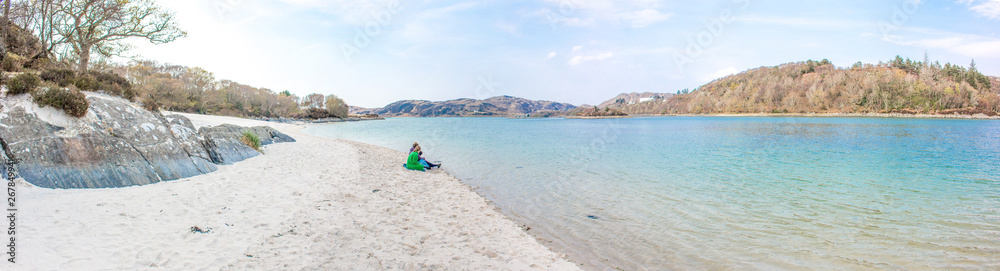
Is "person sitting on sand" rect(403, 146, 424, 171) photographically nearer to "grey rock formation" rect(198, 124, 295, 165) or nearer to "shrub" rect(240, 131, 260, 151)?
"grey rock formation" rect(198, 124, 295, 165)

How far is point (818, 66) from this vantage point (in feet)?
607

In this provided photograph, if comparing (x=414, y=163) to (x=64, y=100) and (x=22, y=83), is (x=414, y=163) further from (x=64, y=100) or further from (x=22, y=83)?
(x=22, y=83)

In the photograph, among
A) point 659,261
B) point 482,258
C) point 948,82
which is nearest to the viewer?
point 482,258

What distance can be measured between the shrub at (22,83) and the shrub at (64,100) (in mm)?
267

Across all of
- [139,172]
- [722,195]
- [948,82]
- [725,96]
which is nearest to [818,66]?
[725,96]

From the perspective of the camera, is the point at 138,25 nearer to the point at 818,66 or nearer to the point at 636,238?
the point at 636,238

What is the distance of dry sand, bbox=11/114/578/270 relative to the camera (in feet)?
14.5

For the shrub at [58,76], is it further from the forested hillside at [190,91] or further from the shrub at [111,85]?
the forested hillside at [190,91]

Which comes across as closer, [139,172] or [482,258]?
[482,258]

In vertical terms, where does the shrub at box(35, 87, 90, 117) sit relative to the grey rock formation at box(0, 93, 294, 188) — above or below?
above

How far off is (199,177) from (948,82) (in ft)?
600

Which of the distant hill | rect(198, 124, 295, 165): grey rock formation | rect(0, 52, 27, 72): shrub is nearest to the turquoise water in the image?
rect(198, 124, 295, 165): grey rock formation

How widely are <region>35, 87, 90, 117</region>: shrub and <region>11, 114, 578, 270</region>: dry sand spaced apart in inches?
94.2

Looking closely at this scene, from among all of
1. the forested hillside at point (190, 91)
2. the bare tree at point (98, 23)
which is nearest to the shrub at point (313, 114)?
the forested hillside at point (190, 91)
